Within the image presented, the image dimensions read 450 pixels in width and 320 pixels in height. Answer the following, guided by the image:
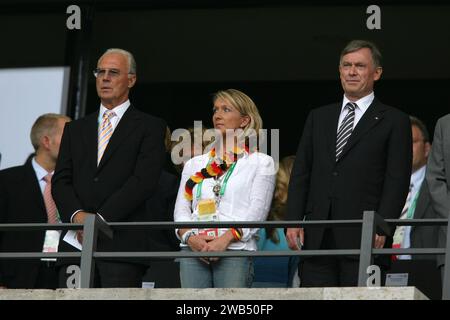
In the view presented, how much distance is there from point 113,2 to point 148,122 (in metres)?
4.77

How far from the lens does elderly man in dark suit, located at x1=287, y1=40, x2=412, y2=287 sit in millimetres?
8555

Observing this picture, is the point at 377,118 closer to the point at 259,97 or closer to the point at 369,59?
the point at 369,59

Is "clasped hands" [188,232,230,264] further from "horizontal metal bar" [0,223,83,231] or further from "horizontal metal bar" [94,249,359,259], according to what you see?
"horizontal metal bar" [0,223,83,231]

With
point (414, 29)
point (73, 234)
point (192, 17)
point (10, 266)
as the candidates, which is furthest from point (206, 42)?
point (73, 234)

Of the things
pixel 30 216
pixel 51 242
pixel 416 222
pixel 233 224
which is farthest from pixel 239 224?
pixel 30 216

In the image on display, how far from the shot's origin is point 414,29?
43.9 ft

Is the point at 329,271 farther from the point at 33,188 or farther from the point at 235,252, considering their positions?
the point at 33,188

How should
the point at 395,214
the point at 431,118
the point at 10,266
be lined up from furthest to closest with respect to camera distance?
1. the point at 431,118
2. the point at 10,266
3. the point at 395,214

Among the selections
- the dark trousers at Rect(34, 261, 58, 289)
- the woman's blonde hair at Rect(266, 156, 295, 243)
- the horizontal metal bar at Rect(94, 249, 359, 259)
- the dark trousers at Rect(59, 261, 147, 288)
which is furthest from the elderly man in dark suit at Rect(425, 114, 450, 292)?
the dark trousers at Rect(34, 261, 58, 289)

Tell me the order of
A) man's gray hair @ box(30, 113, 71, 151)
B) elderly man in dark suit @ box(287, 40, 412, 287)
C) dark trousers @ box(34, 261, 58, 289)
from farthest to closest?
man's gray hair @ box(30, 113, 71, 151) < dark trousers @ box(34, 261, 58, 289) < elderly man in dark suit @ box(287, 40, 412, 287)

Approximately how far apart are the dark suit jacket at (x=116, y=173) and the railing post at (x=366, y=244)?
1.64 meters

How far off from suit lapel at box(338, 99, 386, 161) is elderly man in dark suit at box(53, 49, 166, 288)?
1.21 metres

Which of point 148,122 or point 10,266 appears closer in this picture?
point 148,122

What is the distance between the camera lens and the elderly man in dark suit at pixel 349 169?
8.55 meters
